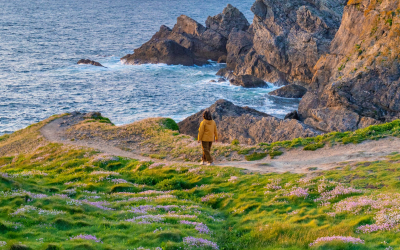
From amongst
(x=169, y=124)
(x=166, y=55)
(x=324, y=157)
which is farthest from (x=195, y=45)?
(x=324, y=157)

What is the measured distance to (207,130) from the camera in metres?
25.8

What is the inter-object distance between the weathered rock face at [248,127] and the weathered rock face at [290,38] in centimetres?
3809

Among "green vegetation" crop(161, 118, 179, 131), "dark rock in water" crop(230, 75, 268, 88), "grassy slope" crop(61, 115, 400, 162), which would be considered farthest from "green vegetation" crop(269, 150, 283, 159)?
"dark rock in water" crop(230, 75, 268, 88)

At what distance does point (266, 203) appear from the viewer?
746 inches

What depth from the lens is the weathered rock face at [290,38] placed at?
256 ft

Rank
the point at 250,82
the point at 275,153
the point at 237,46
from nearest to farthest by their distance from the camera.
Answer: the point at 275,153, the point at 250,82, the point at 237,46

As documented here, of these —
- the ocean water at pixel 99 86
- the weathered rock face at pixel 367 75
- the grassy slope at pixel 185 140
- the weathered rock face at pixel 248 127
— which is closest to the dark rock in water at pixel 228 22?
the ocean water at pixel 99 86

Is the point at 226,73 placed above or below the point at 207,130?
below

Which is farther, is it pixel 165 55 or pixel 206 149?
pixel 165 55

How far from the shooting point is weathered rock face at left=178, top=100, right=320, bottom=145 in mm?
39219

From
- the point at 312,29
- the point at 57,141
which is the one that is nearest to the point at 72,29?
the point at 312,29

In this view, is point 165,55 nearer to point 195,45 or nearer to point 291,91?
point 195,45

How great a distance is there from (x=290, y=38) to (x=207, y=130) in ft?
209

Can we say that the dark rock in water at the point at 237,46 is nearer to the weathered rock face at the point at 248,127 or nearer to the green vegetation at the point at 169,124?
the weathered rock face at the point at 248,127
